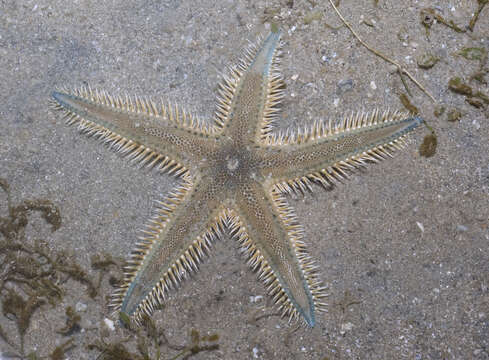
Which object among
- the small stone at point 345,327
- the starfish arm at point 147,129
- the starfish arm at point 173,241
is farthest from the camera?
the small stone at point 345,327

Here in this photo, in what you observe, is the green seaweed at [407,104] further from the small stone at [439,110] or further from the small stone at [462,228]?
the small stone at [462,228]

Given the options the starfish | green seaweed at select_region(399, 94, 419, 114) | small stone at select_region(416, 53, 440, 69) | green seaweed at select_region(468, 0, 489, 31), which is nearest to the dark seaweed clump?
the starfish

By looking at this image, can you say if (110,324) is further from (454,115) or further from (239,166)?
(454,115)

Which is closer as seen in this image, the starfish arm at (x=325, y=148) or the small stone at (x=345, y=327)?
the starfish arm at (x=325, y=148)

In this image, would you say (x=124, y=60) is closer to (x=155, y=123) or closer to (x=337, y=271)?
(x=155, y=123)

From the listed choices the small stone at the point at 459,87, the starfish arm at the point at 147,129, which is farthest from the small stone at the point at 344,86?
the starfish arm at the point at 147,129

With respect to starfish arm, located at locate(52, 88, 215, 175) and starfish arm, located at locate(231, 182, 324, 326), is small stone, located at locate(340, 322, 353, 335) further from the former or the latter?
starfish arm, located at locate(52, 88, 215, 175)

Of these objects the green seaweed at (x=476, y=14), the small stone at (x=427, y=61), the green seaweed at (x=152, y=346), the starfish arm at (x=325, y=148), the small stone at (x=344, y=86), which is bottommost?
the green seaweed at (x=152, y=346)
